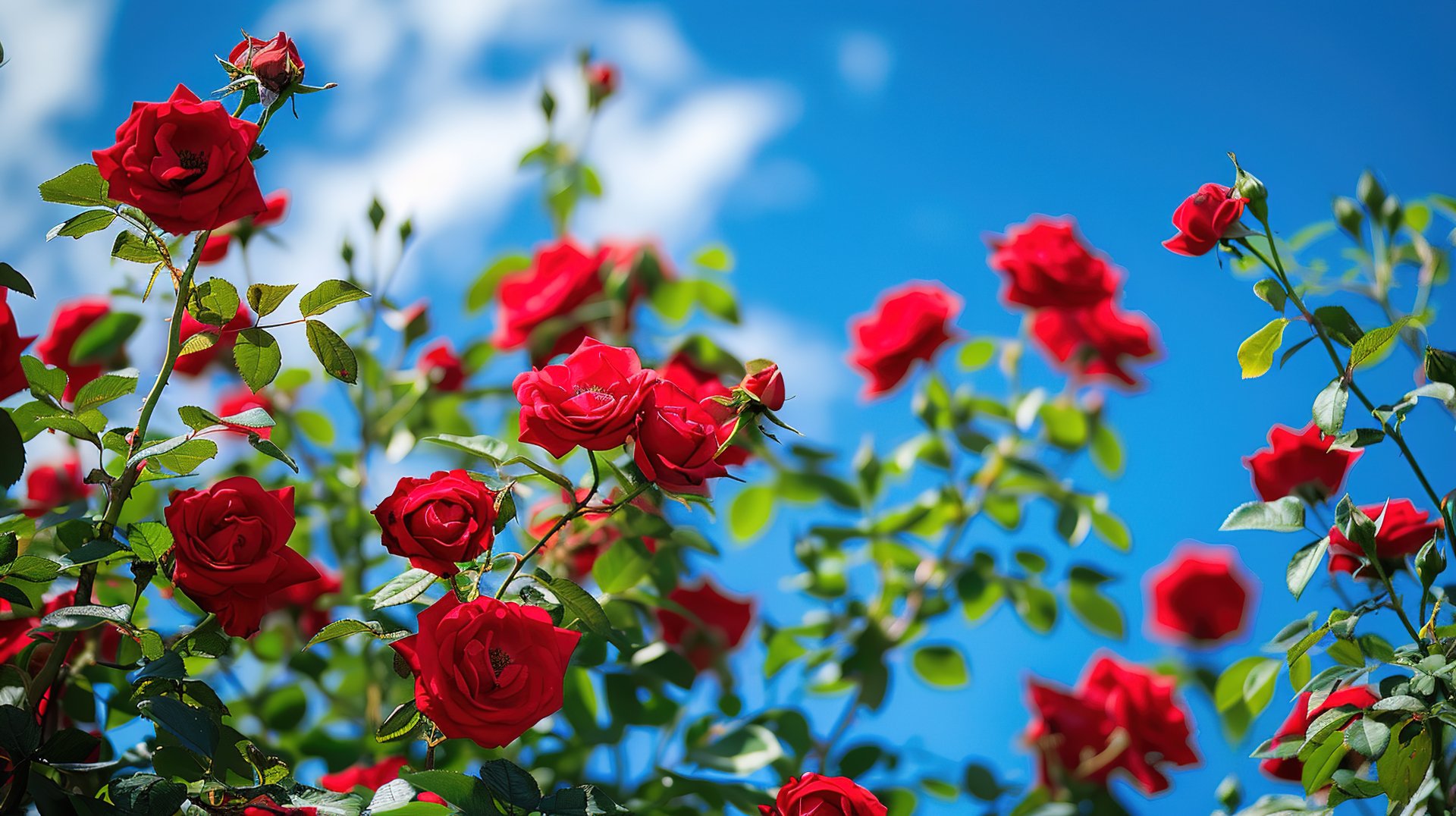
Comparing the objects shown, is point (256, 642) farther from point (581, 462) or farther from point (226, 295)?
point (226, 295)

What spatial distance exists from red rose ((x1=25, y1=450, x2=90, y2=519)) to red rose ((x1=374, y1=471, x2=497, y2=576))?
28.6 inches

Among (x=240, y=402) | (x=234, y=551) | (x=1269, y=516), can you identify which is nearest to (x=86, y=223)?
(x=234, y=551)

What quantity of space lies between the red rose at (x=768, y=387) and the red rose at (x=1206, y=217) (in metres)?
0.31

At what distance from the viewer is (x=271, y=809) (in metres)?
0.67

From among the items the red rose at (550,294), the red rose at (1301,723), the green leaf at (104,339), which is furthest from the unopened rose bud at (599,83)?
the red rose at (1301,723)

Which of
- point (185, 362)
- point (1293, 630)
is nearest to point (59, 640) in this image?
point (185, 362)

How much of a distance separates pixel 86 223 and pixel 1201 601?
1493 millimetres

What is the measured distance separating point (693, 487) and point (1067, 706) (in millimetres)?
938

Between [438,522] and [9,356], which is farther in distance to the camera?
[9,356]

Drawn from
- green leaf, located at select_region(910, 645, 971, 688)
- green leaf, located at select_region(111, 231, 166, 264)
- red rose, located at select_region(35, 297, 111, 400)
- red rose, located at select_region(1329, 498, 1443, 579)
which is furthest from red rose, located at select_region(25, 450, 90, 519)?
red rose, located at select_region(1329, 498, 1443, 579)

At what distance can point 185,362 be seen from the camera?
55.0 inches

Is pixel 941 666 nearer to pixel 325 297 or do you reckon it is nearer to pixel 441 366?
pixel 441 366

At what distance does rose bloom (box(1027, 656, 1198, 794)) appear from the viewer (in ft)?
4.41

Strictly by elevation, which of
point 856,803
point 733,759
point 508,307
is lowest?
point 856,803
